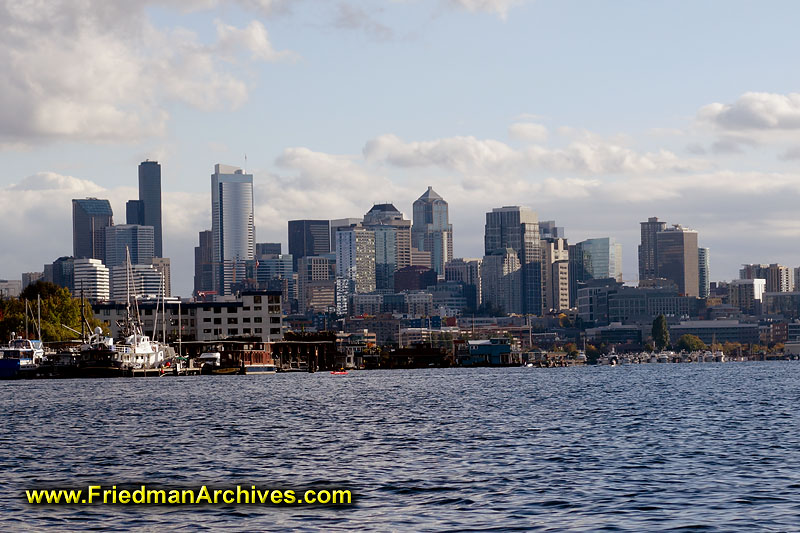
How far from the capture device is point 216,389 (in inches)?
6742

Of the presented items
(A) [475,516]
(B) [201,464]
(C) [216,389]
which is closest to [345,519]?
(A) [475,516]

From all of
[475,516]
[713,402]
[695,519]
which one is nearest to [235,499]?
[475,516]

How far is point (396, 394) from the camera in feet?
501

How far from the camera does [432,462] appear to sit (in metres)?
64.1

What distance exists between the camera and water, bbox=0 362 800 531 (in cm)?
4638

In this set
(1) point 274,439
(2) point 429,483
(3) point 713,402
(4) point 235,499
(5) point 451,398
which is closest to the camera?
(4) point 235,499

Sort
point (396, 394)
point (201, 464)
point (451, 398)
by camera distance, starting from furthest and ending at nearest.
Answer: point (396, 394) → point (451, 398) → point (201, 464)

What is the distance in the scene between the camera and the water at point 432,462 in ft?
152

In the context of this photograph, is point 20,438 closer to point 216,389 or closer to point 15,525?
point 15,525

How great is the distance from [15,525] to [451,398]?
312 ft

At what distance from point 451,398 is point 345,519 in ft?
303

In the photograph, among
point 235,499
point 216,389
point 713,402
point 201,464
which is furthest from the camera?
point 216,389

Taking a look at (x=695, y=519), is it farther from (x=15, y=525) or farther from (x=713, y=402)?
(x=713, y=402)

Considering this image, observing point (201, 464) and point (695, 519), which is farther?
point (201, 464)
